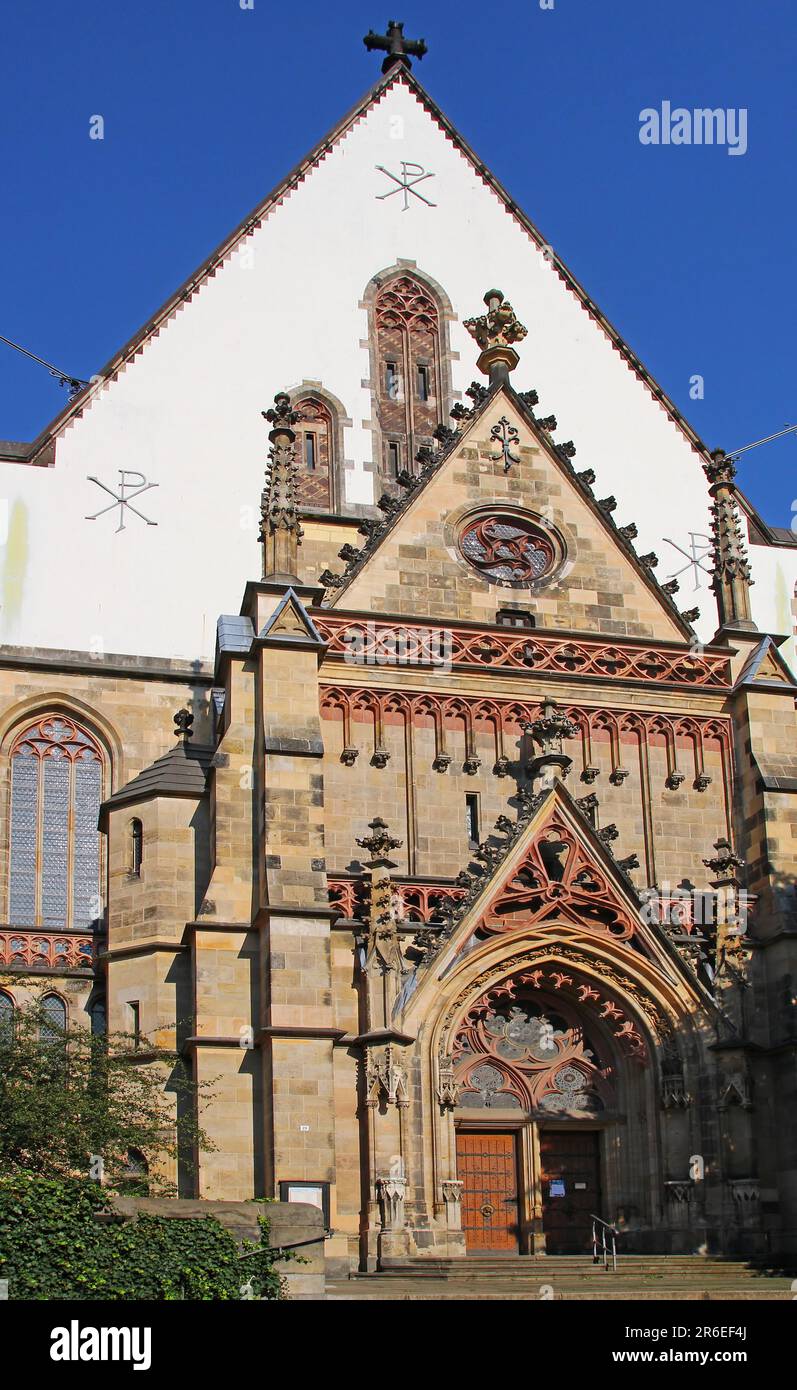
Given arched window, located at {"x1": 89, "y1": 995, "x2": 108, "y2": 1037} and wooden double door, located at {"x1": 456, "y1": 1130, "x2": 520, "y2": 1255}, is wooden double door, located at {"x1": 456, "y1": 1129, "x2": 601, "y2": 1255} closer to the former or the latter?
wooden double door, located at {"x1": 456, "y1": 1130, "x2": 520, "y2": 1255}

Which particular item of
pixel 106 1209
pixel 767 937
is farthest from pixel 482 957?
pixel 106 1209

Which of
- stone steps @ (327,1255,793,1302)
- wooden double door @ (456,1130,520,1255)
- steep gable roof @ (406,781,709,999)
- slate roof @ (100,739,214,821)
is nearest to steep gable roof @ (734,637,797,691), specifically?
steep gable roof @ (406,781,709,999)

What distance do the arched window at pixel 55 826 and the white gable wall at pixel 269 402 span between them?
166 centimetres

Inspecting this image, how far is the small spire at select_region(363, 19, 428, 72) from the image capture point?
38.1 meters

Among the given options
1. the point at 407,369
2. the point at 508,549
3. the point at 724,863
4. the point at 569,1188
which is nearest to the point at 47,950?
the point at 569,1188

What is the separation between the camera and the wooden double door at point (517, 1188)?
25547 mm

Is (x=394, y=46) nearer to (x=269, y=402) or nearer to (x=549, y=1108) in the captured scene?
(x=269, y=402)

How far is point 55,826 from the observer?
30.4m

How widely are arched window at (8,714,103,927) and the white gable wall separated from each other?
1664 mm

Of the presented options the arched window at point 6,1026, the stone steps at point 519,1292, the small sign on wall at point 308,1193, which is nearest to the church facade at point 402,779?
the small sign on wall at point 308,1193
